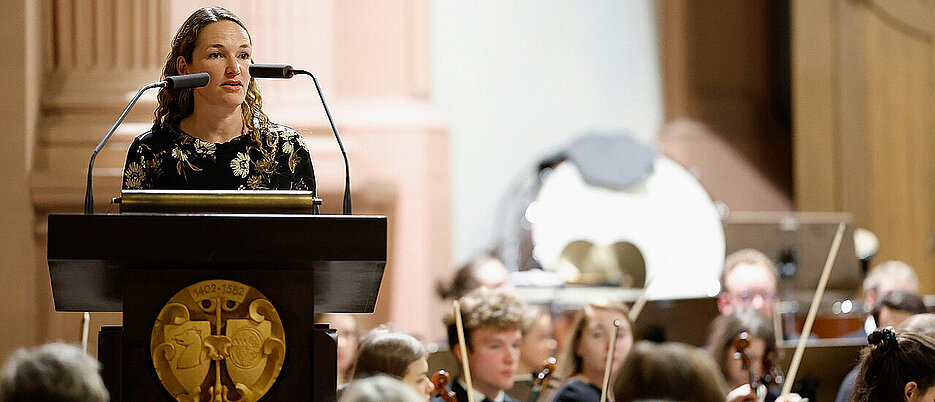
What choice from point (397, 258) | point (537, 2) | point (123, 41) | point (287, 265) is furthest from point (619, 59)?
point (287, 265)

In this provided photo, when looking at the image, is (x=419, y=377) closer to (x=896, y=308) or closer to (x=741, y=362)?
(x=741, y=362)

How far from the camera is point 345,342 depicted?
421 cm

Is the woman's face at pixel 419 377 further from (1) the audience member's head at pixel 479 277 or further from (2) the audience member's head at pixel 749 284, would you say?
(2) the audience member's head at pixel 749 284

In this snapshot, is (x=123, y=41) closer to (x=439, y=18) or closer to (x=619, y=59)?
(x=439, y=18)

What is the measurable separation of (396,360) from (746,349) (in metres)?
1.57

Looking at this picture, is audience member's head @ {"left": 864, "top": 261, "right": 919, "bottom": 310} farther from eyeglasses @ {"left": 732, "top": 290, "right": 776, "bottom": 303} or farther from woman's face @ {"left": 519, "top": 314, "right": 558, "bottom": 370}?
woman's face @ {"left": 519, "top": 314, "right": 558, "bottom": 370}

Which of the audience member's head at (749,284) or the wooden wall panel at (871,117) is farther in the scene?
the wooden wall panel at (871,117)

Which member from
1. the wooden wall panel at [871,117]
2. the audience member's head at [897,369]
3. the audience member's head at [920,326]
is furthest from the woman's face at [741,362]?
the wooden wall panel at [871,117]

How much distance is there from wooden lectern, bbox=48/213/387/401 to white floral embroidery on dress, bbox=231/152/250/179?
403 millimetres

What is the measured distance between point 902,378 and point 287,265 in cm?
151

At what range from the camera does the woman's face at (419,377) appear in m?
3.12

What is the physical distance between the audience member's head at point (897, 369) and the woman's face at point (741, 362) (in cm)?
122

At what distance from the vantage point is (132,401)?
2.21m

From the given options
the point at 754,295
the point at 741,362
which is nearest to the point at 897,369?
the point at 741,362
